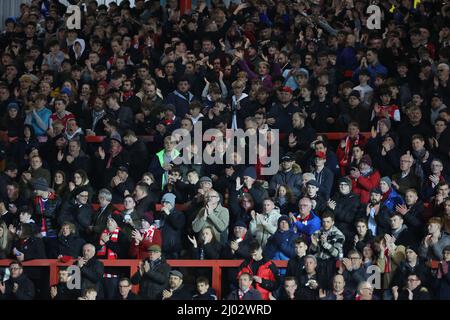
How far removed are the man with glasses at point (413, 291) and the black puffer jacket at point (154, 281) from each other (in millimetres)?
2515

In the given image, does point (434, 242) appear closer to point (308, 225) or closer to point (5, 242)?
point (308, 225)

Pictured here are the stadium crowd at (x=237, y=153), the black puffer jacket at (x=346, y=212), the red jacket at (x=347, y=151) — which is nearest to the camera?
the stadium crowd at (x=237, y=153)

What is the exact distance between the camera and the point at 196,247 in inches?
572

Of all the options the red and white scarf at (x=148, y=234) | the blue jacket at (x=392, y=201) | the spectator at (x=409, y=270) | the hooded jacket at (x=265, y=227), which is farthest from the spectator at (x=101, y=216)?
the spectator at (x=409, y=270)

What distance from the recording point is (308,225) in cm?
1438

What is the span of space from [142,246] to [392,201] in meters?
2.96

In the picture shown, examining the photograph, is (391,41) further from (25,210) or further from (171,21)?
(25,210)

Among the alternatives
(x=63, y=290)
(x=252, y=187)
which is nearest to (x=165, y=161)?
(x=252, y=187)

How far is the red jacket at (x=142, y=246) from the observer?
47.7ft

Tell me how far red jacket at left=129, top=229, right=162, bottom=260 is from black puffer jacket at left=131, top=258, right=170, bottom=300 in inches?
25.0

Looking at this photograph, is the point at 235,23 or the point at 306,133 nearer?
the point at 306,133

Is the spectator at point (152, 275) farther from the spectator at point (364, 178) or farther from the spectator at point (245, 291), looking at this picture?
the spectator at point (364, 178)
